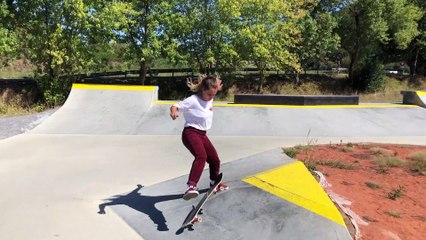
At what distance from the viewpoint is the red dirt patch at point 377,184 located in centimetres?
440

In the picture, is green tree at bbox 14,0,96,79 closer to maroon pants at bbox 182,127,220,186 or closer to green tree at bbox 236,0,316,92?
green tree at bbox 236,0,316,92

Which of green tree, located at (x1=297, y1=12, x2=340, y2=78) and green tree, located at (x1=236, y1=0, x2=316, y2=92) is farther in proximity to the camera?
green tree, located at (x1=297, y1=12, x2=340, y2=78)

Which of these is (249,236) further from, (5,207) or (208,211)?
(5,207)

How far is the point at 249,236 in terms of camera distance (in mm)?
4199

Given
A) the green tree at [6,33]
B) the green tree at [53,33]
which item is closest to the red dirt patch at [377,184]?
the green tree at [53,33]

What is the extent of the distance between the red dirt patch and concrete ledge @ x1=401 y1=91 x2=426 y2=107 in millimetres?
6440

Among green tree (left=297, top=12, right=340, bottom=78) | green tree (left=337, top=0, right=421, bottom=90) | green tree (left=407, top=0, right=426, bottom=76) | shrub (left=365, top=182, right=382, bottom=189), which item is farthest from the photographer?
green tree (left=407, top=0, right=426, bottom=76)

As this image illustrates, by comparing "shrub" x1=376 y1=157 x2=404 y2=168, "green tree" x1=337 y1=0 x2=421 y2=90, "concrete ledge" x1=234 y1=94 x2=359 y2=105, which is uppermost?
"green tree" x1=337 y1=0 x2=421 y2=90

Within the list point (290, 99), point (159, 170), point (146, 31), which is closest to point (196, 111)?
point (159, 170)

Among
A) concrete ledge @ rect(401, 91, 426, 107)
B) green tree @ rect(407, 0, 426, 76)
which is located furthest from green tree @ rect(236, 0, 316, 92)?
green tree @ rect(407, 0, 426, 76)

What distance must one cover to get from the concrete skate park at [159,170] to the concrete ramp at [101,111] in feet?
0.11

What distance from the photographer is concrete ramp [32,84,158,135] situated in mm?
10977

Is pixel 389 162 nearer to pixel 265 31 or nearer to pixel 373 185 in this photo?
pixel 373 185

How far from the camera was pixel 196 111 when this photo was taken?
4.67m
